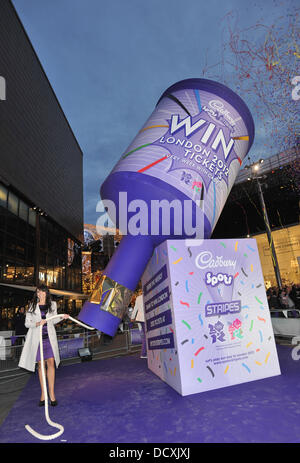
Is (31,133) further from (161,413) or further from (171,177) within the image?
(161,413)

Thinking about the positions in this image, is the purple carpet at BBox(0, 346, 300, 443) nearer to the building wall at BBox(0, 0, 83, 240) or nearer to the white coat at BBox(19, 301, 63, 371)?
the white coat at BBox(19, 301, 63, 371)

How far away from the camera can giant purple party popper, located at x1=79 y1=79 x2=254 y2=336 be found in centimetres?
470

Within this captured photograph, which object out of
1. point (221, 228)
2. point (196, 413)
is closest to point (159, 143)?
point (196, 413)

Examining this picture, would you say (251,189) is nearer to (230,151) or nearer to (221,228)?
(221,228)

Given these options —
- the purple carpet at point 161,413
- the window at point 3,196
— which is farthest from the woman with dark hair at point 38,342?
the window at point 3,196

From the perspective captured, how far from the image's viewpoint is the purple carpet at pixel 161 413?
277 cm

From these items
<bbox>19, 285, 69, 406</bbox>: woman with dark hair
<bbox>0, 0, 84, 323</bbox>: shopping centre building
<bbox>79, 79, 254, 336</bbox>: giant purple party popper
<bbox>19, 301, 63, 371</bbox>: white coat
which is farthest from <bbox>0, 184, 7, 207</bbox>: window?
<bbox>19, 301, 63, 371</bbox>: white coat

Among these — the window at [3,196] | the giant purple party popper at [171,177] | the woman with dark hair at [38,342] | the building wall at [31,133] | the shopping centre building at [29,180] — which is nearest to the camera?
the woman with dark hair at [38,342]

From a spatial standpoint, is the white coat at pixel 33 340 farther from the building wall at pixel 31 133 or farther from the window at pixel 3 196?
the building wall at pixel 31 133

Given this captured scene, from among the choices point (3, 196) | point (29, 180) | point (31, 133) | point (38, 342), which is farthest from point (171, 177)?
point (31, 133)

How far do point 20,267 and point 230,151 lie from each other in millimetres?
14008

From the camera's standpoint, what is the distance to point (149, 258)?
5.29m

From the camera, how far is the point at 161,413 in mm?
3389

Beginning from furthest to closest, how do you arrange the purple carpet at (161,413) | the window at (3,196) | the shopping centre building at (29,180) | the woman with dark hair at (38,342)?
the shopping centre building at (29,180) < the window at (3,196) < the woman with dark hair at (38,342) < the purple carpet at (161,413)
